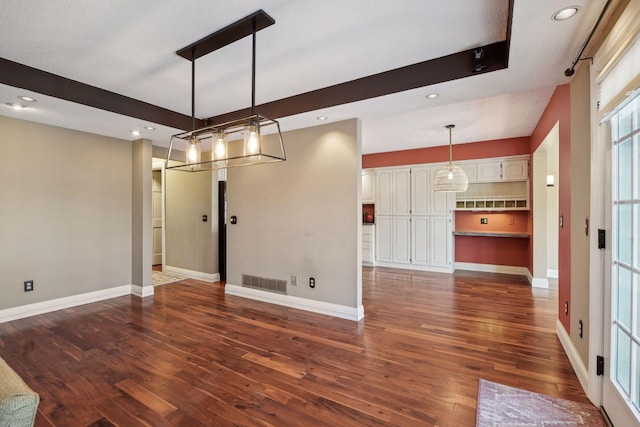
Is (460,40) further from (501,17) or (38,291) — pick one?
(38,291)

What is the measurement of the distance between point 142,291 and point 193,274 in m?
1.20

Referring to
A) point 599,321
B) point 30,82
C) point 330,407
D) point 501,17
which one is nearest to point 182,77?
→ point 30,82

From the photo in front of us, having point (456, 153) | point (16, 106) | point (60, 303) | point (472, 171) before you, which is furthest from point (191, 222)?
point (472, 171)

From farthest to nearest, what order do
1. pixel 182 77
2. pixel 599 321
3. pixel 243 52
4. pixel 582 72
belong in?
pixel 182 77, pixel 243 52, pixel 582 72, pixel 599 321

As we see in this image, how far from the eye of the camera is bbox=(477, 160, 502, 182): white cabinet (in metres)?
5.58

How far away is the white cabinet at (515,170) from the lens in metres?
5.37

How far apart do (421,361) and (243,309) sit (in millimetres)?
2318

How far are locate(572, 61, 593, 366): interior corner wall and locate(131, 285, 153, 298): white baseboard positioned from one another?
5132 mm

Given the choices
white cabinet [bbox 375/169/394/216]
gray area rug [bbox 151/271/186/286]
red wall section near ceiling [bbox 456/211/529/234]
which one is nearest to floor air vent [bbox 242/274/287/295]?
gray area rug [bbox 151/271/186/286]

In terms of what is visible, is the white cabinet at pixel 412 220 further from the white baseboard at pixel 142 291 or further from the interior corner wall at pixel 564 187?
the white baseboard at pixel 142 291

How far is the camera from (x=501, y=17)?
2006 mm

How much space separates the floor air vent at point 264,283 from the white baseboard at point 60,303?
1875mm

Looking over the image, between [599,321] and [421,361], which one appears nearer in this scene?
[599,321]

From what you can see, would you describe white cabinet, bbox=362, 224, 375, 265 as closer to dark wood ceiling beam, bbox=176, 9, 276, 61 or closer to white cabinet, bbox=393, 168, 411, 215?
white cabinet, bbox=393, 168, 411, 215
